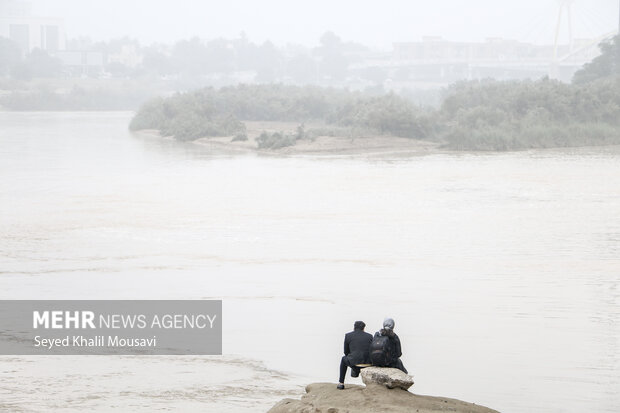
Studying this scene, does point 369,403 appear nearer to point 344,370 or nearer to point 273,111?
point 344,370

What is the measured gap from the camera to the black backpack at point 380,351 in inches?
330

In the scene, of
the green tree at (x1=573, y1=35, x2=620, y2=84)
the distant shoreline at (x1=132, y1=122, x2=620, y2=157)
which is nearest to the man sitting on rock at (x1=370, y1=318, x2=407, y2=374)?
the distant shoreline at (x1=132, y1=122, x2=620, y2=157)

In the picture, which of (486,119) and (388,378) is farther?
(486,119)

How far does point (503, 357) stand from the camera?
11.3m

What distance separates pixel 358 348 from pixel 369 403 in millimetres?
749

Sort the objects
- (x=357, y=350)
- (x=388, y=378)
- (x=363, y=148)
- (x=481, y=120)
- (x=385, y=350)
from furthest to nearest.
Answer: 1. (x=481, y=120)
2. (x=363, y=148)
3. (x=357, y=350)
4. (x=385, y=350)
5. (x=388, y=378)

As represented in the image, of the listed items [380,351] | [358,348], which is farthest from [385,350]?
[358,348]

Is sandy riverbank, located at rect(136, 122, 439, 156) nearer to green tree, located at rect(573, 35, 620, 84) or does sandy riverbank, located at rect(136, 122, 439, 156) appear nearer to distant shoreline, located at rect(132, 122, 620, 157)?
distant shoreline, located at rect(132, 122, 620, 157)

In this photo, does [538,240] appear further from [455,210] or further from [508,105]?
[508,105]

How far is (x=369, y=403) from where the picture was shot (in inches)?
316

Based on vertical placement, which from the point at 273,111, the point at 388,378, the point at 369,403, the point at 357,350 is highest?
the point at 273,111

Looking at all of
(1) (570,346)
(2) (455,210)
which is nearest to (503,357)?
(1) (570,346)

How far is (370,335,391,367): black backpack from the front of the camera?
8.38 m

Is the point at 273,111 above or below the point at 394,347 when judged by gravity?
above
